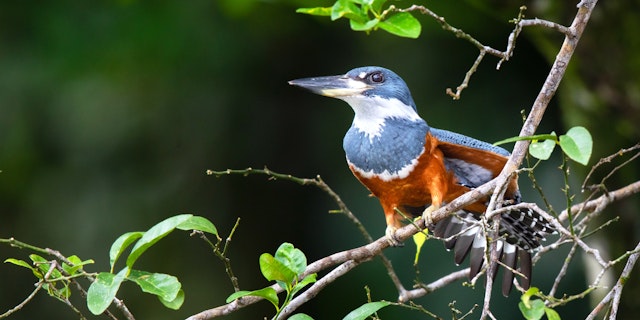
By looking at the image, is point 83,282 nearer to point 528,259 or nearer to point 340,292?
point 340,292

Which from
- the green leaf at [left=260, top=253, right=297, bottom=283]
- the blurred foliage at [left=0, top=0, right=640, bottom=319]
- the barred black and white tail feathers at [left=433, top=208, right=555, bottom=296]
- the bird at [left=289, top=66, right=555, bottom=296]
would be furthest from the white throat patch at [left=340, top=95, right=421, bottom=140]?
the blurred foliage at [left=0, top=0, right=640, bottom=319]

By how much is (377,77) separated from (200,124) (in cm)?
259

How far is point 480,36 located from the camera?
4602 millimetres

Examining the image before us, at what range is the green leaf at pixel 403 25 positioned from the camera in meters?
1.91

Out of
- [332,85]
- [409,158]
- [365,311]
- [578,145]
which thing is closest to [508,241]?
[409,158]

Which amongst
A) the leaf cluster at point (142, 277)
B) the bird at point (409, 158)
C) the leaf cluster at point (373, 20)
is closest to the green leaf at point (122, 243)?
the leaf cluster at point (142, 277)

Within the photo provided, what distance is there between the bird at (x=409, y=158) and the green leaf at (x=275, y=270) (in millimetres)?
846

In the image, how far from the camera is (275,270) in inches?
79.9

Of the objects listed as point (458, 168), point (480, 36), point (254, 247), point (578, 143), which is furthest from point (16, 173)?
point (578, 143)

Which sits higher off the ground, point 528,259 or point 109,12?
point 109,12

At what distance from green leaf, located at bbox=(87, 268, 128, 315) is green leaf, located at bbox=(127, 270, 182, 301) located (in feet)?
0.21

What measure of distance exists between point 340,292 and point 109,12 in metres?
2.00

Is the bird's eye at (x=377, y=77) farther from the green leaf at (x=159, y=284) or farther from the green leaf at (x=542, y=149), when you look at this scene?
the green leaf at (x=159, y=284)

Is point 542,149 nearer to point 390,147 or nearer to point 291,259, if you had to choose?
point 291,259
